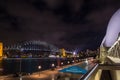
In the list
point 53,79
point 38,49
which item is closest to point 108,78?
point 53,79

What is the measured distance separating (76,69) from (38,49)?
159 meters

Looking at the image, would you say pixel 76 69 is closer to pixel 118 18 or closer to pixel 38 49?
pixel 118 18

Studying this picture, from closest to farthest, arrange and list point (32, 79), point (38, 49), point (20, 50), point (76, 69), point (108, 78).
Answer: point (108, 78)
point (76, 69)
point (32, 79)
point (20, 50)
point (38, 49)

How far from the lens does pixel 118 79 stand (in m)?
6.18

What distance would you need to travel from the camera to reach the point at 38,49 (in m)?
168

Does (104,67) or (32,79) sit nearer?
(104,67)

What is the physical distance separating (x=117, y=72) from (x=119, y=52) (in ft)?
34.9

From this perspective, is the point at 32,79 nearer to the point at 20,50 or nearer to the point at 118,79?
the point at 118,79

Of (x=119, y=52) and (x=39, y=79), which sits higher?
(x=119, y=52)

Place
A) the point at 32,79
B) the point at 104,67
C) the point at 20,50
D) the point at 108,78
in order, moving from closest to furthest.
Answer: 1. the point at 104,67
2. the point at 108,78
3. the point at 32,79
4. the point at 20,50

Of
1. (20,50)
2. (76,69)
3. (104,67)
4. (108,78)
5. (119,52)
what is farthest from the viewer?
(20,50)

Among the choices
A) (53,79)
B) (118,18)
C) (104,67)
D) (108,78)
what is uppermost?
(118,18)

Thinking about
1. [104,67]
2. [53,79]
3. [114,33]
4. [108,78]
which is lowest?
[53,79]

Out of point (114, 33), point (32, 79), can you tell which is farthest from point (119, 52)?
point (32, 79)
